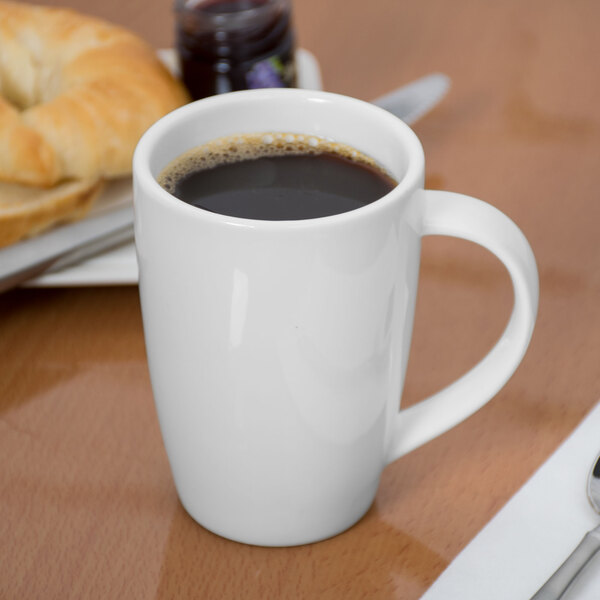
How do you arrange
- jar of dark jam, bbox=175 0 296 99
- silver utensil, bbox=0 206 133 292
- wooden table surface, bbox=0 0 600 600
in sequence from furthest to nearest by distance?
jar of dark jam, bbox=175 0 296 99 → silver utensil, bbox=0 206 133 292 → wooden table surface, bbox=0 0 600 600

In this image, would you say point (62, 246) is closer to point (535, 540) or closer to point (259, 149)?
point (259, 149)

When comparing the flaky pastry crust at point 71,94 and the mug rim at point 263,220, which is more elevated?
the mug rim at point 263,220

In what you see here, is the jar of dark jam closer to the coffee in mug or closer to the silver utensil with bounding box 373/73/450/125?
the silver utensil with bounding box 373/73/450/125

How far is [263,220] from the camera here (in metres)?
0.44

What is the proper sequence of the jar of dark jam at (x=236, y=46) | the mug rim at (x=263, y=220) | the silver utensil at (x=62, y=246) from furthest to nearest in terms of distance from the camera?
the jar of dark jam at (x=236, y=46) → the silver utensil at (x=62, y=246) → the mug rim at (x=263, y=220)

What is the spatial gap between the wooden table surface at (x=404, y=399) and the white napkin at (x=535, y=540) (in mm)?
19

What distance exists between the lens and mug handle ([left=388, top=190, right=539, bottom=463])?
0.47 meters

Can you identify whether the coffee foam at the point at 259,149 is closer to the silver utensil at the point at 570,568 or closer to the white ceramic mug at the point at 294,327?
the white ceramic mug at the point at 294,327

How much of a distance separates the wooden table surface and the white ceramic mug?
0.03m

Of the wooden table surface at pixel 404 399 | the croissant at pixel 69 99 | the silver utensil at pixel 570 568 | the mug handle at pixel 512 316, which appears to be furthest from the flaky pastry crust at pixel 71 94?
the silver utensil at pixel 570 568

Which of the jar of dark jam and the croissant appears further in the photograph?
the jar of dark jam

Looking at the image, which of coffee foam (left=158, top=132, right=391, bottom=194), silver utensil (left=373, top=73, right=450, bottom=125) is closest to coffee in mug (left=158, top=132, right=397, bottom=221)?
coffee foam (left=158, top=132, right=391, bottom=194)

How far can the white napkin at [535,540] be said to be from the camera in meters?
0.50

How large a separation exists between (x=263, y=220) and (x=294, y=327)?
54mm
